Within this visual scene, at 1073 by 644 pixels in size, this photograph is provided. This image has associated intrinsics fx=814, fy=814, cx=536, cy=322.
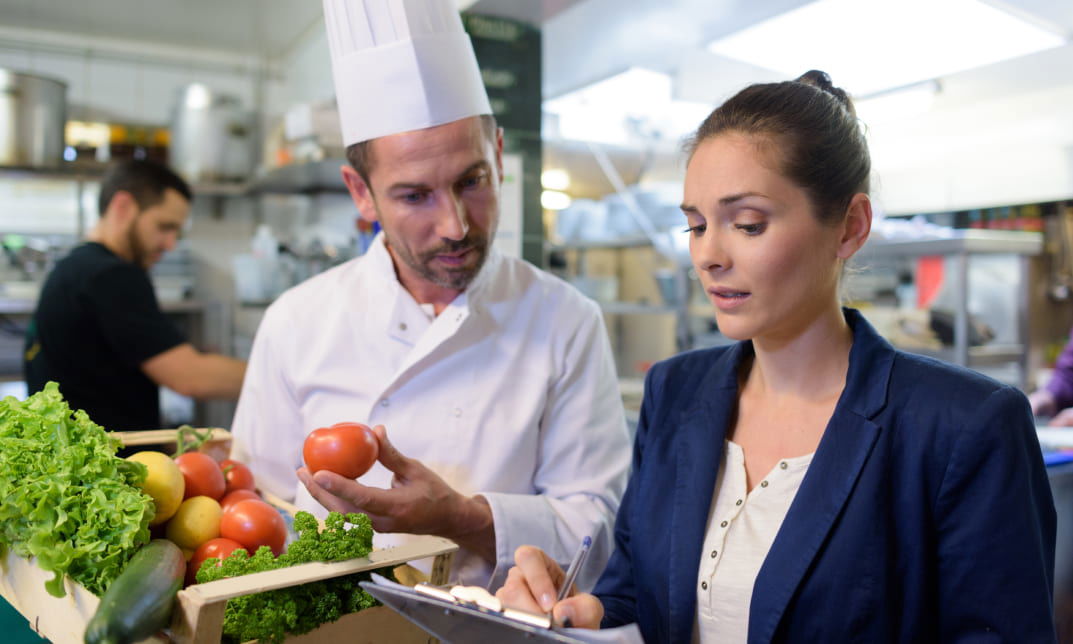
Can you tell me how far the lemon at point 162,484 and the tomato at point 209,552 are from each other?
2.9 inches

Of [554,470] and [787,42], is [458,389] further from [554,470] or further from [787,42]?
[787,42]

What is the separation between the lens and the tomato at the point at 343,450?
126 cm

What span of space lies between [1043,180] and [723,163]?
16.5 ft

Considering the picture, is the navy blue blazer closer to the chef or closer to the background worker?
the chef

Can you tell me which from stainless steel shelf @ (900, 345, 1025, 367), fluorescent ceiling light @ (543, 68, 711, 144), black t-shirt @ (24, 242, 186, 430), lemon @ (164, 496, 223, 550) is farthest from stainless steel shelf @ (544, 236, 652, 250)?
lemon @ (164, 496, 223, 550)

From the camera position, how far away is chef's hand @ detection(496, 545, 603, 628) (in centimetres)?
104

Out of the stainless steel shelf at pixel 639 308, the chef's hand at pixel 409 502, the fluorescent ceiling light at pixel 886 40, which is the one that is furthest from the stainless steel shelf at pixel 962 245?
the chef's hand at pixel 409 502

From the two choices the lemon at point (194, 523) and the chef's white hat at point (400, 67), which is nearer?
the lemon at point (194, 523)

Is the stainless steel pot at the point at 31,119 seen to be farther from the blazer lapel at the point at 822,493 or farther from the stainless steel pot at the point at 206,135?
the blazer lapel at the point at 822,493

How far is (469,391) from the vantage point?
1.65 meters

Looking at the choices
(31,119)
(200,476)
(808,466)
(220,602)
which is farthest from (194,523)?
(31,119)

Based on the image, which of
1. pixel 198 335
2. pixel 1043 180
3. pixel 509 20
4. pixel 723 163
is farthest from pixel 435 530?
pixel 1043 180

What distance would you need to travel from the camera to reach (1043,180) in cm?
519

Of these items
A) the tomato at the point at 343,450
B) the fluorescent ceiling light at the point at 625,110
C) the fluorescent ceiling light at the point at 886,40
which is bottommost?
the tomato at the point at 343,450
